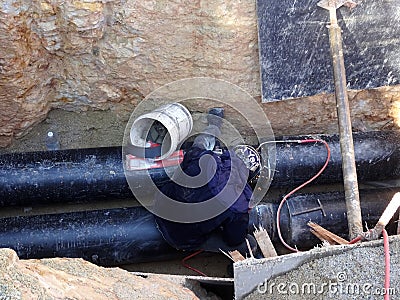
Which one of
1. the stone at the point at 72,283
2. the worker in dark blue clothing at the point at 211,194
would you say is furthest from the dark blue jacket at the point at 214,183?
the stone at the point at 72,283

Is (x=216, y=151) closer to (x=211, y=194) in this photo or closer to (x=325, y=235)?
(x=211, y=194)

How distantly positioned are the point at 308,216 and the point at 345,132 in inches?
28.5

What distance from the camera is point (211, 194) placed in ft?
9.09

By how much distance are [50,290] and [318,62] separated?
2334 mm

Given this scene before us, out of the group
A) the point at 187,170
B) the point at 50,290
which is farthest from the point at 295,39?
the point at 50,290

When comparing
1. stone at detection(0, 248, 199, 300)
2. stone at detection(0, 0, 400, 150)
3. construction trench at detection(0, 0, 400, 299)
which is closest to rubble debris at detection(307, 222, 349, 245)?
construction trench at detection(0, 0, 400, 299)

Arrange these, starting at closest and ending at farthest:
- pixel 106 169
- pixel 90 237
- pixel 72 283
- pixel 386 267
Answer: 1. pixel 72 283
2. pixel 386 267
3. pixel 90 237
4. pixel 106 169

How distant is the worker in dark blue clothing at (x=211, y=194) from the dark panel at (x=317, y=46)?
71 centimetres

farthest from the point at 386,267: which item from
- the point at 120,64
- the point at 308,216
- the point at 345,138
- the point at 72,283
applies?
the point at 120,64

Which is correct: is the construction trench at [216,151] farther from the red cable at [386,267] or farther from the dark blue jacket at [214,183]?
the red cable at [386,267]

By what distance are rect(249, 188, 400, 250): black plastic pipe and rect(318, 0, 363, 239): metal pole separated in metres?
0.61

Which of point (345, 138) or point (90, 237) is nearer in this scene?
→ point (345, 138)

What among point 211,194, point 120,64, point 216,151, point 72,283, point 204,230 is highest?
point 120,64

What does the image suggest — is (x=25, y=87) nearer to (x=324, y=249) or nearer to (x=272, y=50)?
(x=272, y=50)
